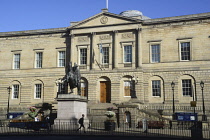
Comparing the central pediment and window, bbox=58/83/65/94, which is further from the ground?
the central pediment

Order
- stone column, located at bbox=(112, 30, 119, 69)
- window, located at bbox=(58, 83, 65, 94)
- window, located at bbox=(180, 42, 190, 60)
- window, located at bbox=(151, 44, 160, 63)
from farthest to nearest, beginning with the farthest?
window, located at bbox=(58, 83, 65, 94) → stone column, located at bbox=(112, 30, 119, 69) → window, located at bbox=(151, 44, 160, 63) → window, located at bbox=(180, 42, 190, 60)

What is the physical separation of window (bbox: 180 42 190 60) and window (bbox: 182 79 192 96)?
3128 mm

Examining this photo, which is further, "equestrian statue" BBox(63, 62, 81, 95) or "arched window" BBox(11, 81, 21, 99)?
"arched window" BBox(11, 81, 21, 99)

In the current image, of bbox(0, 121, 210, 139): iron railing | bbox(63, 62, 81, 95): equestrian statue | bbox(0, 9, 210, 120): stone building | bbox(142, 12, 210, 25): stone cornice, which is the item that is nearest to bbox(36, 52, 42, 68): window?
bbox(0, 9, 210, 120): stone building

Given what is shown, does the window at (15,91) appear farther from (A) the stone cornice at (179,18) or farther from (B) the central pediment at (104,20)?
(A) the stone cornice at (179,18)

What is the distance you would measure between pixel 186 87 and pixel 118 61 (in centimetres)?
977

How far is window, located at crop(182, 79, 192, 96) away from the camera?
111 ft

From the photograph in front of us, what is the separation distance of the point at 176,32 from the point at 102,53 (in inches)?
413

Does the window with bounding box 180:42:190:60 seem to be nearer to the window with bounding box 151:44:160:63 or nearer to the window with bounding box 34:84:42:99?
the window with bounding box 151:44:160:63

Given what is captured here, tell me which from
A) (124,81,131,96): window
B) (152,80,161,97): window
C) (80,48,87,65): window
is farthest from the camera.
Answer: (80,48,87,65): window

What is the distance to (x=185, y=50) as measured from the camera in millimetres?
34781

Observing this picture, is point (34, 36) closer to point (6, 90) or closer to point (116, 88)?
point (6, 90)

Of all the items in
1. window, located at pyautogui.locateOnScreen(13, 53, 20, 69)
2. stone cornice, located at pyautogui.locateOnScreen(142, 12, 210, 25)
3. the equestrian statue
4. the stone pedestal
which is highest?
stone cornice, located at pyautogui.locateOnScreen(142, 12, 210, 25)

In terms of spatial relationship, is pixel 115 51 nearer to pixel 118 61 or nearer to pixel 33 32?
pixel 118 61
